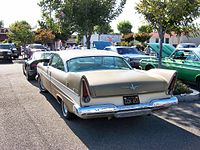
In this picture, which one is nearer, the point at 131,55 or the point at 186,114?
the point at 186,114

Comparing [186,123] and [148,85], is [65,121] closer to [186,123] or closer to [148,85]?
[148,85]

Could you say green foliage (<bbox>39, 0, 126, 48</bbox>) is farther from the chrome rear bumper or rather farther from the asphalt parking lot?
the chrome rear bumper

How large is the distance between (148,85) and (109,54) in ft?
5.83

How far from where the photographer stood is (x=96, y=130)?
5312 mm

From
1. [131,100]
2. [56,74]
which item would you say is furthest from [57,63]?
[131,100]

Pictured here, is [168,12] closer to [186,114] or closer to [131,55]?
[186,114]

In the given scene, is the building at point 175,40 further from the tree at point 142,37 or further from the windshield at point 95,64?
the windshield at point 95,64

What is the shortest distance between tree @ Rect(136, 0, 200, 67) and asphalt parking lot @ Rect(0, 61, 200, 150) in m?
3.16

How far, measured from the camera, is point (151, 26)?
9875mm

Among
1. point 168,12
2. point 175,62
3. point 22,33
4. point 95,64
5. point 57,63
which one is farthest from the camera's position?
point 22,33

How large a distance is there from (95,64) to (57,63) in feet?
3.82

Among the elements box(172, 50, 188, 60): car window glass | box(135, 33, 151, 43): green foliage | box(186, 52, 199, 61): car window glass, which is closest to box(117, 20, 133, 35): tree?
box(135, 33, 151, 43): green foliage

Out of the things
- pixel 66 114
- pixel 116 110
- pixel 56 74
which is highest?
pixel 56 74

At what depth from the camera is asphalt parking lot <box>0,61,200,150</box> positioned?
4586mm
